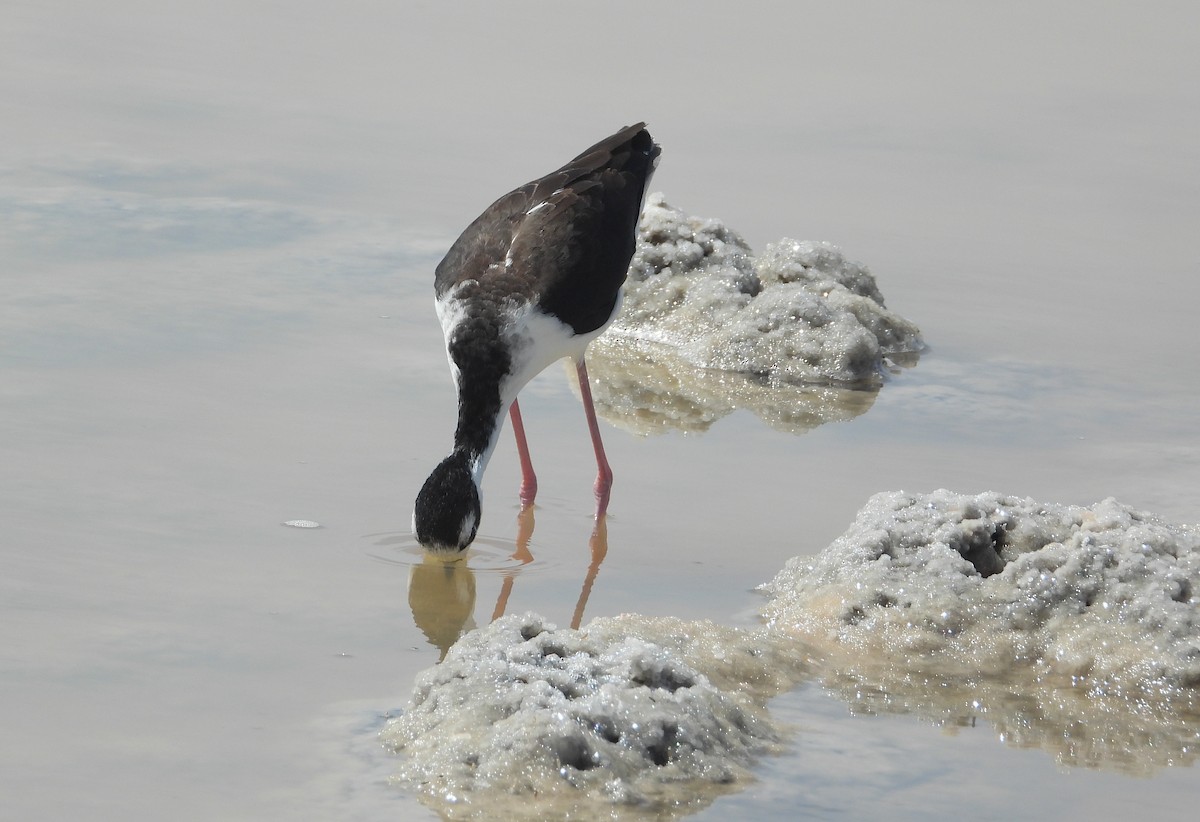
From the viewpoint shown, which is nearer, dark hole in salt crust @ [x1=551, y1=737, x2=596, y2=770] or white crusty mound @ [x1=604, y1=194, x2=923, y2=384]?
dark hole in salt crust @ [x1=551, y1=737, x2=596, y2=770]

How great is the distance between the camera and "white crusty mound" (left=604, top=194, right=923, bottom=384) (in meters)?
8.95

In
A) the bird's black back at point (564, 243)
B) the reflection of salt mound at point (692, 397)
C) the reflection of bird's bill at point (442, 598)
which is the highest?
the bird's black back at point (564, 243)

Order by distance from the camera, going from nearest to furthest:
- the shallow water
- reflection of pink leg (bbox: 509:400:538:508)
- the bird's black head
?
the shallow water, the bird's black head, reflection of pink leg (bbox: 509:400:538:508)

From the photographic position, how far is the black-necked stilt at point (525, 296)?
6.61m

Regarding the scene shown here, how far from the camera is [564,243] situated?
7.29 metres

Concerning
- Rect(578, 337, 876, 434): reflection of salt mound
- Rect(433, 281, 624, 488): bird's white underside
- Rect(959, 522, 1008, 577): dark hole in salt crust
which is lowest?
Rect(959, 522, 1008, 577): dark hole in salt crust

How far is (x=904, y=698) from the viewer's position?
525 cm

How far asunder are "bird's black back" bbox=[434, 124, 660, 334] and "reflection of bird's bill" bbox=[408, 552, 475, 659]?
128 centimetres

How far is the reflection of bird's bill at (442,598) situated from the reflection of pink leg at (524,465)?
884mm

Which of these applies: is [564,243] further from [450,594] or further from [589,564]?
[450,594]

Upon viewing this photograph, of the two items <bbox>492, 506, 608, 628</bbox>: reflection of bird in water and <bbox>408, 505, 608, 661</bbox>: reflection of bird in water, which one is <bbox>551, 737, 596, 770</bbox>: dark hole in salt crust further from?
<bbox>492, 506, 608, 628</bbox>: reflection of bird in water

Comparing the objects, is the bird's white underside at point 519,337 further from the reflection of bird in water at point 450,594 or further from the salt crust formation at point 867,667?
the salt crust formation at point 867,667

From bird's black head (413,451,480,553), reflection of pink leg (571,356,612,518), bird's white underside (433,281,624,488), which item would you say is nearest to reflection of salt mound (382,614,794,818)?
bird's black head (413,451,480,553)

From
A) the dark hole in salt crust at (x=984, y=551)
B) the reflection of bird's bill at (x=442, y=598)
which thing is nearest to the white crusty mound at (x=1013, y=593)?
the dark hole in salt crust at (x=984, y=551)
